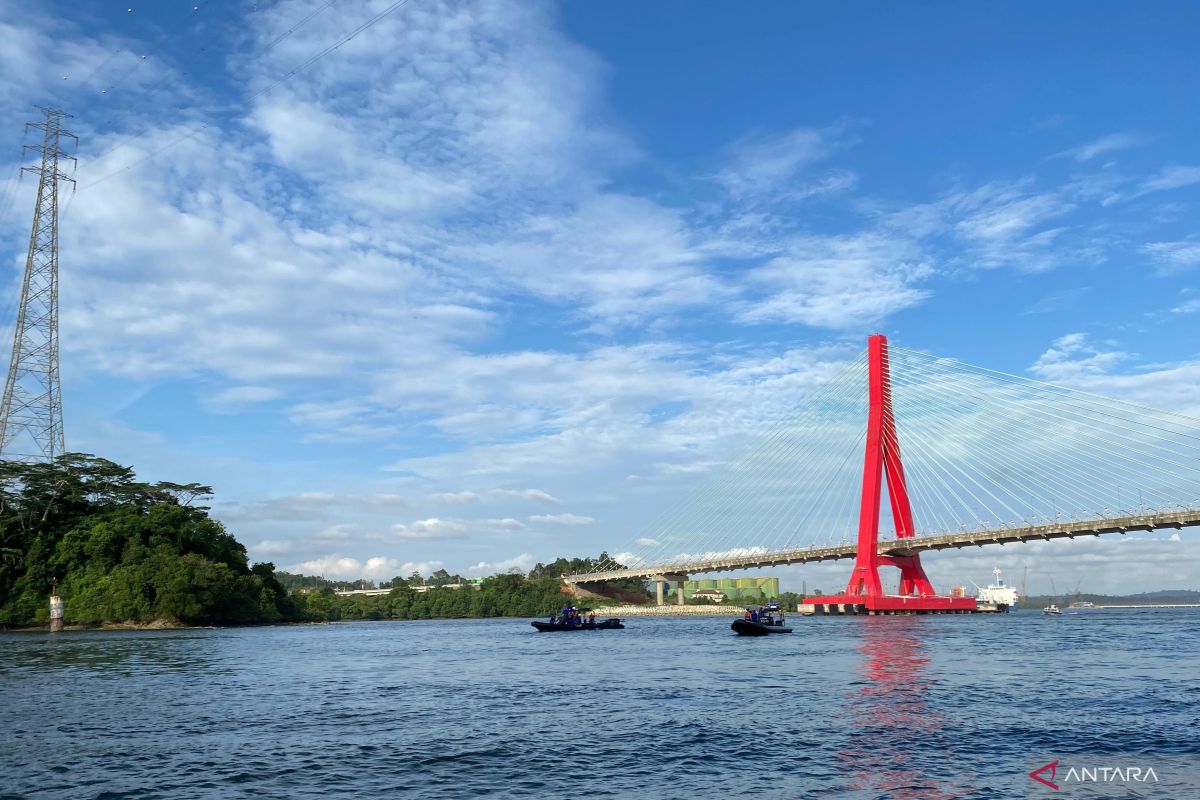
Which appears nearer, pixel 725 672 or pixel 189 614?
pixel 725 672

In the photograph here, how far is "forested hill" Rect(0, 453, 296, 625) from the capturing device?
320 ft

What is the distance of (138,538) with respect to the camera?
102m

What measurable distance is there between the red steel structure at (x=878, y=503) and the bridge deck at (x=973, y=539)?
170 inches

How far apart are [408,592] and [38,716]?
17576cm

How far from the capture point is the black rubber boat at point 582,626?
92.4 meters

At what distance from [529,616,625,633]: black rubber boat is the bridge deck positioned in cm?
3376

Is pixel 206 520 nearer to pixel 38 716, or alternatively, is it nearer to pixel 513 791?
pixel 38 716

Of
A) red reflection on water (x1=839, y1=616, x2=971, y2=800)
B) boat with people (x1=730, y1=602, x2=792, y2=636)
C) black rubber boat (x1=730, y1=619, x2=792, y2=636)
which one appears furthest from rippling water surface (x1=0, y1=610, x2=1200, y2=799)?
boat with people (x1=730, y1=602, x2=792, y2=636)

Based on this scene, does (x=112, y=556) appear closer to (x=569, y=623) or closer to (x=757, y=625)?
(x=569, y=623)

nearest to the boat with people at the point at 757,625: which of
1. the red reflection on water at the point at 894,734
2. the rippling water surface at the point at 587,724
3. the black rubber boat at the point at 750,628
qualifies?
the black rubber boat at the point at 750,628

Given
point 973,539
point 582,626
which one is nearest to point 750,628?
point 582,626

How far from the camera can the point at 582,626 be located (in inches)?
3757

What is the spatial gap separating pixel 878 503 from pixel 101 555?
89.1 metres

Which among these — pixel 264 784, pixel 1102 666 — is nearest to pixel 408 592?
pixel 1102 666
